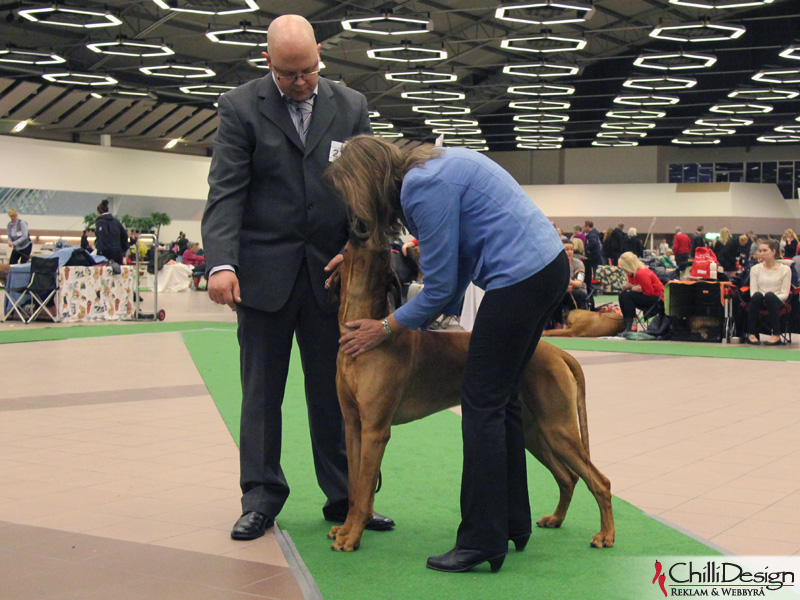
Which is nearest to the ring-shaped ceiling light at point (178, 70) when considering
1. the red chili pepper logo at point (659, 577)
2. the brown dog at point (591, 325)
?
the brown dog at point (591, 325)

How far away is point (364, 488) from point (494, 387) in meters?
0.61

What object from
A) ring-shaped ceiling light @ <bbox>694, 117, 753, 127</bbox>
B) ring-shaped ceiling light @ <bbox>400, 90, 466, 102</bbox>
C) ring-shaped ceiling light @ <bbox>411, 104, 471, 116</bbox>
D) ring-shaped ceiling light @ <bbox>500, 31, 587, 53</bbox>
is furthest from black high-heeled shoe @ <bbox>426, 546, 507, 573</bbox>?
ring-shaped ceiling light @ <bbox>694, 117, 753, 127</bbox>

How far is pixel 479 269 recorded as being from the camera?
9.74ft

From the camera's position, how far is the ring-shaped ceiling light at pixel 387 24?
19.3 metres

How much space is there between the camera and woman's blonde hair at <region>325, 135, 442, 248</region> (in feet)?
9.53

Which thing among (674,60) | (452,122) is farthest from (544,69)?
(452,122)

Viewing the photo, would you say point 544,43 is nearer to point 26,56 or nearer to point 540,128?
point 26,56

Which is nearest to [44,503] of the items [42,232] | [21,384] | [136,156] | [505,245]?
[505,245]


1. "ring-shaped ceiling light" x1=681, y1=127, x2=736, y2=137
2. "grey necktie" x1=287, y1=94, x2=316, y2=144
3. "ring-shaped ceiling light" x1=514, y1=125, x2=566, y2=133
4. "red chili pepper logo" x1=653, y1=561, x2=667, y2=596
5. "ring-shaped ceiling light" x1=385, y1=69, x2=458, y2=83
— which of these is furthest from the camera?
"ring-shaped ceiling light" x1=514, y1=125, x2=566, y2=133

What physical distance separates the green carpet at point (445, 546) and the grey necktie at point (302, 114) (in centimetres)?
155

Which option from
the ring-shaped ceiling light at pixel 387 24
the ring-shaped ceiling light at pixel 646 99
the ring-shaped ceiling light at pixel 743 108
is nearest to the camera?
the ring-shaped ceiling light at pixel 387 24

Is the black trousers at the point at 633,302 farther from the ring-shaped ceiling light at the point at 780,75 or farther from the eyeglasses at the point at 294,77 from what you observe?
the ring-shaped ceiling light at the point at 780,75

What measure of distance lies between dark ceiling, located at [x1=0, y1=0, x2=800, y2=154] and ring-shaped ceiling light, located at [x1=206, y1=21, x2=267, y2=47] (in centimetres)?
5

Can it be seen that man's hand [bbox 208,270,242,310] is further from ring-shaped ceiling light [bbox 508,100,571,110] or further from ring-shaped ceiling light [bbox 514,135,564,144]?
ring-shaped ceiling light [bbox 514,135,564,144]
